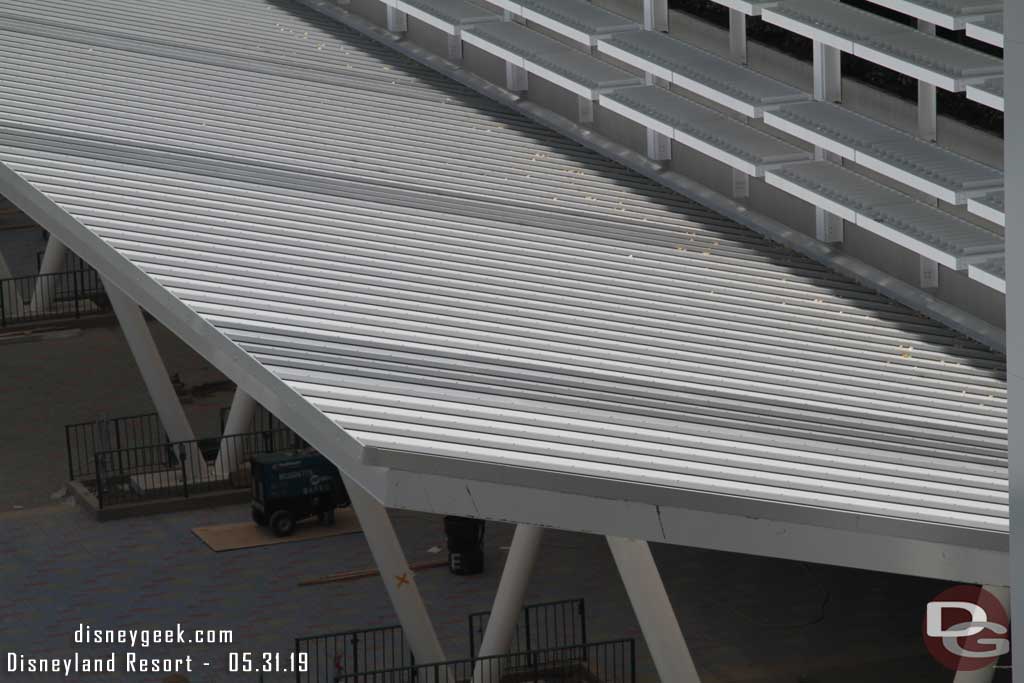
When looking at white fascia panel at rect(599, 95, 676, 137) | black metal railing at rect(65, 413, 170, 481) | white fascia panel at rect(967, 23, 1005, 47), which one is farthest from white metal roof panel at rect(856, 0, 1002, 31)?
black metal railing at rect(65, 413, 170, 481)

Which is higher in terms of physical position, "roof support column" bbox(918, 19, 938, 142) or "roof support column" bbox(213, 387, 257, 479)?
"roof support column" bbox(918, 19, 938, 142)

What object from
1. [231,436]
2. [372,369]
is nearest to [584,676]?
[372,369]

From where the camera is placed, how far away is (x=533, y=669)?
20.1 m

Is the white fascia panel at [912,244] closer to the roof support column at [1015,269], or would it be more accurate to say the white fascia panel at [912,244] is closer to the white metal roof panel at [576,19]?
the white metal roof panel at [576,19]

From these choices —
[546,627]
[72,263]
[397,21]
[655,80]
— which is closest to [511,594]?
[546,627]

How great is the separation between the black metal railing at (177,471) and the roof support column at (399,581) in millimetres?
7393

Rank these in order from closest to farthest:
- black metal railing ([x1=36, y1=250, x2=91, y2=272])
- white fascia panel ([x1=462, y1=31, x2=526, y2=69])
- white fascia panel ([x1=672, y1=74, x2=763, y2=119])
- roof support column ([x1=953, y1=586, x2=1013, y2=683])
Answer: roof support column ([x1=953, y1=586, x2=1013, y2=683]) → white fascia panel ([x1=672, y1=74, x2=763, y2=119]) → white fascia panel ([x1=462, y1=31, x2=526, y2=69]) → black metal railing ([x1=36, y1=250, x2=91, y2=272])

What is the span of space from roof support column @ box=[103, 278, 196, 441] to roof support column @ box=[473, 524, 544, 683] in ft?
31.7

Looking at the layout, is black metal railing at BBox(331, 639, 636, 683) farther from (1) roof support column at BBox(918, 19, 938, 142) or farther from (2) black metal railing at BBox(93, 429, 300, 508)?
(2) black metal railing at BBox(93, 429, 300, 508)

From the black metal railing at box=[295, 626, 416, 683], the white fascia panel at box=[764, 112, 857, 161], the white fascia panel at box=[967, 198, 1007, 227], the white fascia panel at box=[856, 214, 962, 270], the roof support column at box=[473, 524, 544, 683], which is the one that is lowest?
the black metal railing at box=[295, 626, 416, 683]

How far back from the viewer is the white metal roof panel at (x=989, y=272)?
17.7 meters

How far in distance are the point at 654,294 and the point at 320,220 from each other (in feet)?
12.2

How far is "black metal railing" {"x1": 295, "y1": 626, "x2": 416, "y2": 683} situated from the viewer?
20750mm

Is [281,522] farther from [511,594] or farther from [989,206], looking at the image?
[989,206]
